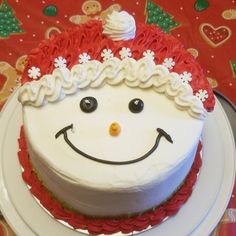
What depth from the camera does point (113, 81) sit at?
45.5 inches

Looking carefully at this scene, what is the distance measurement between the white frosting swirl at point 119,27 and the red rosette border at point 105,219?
38 centimetres

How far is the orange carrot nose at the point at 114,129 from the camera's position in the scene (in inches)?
42.6

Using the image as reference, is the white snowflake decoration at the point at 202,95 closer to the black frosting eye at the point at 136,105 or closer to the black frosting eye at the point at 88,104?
the black frosting eye at the point at 136,105

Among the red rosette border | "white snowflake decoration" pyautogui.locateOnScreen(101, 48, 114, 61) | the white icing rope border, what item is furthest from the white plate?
"white snowflake decoration" pyautogui.locateOnScreen(101, 48, 114, 61)

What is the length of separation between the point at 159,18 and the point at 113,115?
78 cm

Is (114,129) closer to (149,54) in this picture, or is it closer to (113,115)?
(113,115)

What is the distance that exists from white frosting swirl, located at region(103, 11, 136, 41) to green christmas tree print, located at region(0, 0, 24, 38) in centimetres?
62

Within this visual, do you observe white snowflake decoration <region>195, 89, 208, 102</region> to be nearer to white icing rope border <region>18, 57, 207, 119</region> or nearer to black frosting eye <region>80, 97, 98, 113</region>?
white icing rope border <region>18, 57, 207, 119</region>

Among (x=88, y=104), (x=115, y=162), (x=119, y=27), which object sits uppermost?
(x=119, y=27)

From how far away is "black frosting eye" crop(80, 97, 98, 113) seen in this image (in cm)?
112

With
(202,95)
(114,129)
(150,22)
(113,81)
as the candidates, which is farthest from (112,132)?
(150,22)

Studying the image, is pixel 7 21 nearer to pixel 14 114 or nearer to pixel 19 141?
pixel 14 114

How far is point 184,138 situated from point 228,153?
11.9 inches

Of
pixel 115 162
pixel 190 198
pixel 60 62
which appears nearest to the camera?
pixel 115 162
